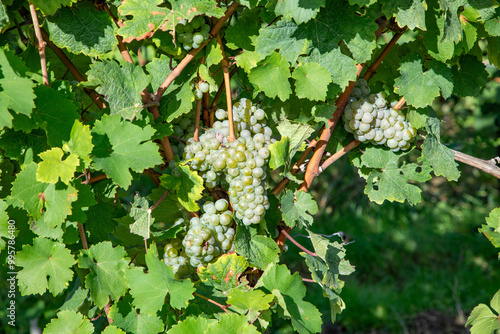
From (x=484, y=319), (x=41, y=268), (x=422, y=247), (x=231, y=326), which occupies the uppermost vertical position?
(x=41, y=268)

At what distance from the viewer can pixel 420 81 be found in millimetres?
1102

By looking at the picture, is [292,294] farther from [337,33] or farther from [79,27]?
[79,27]

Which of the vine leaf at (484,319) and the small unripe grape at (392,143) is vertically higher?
the small unripe grape at (392,143)

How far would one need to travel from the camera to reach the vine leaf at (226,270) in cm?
111

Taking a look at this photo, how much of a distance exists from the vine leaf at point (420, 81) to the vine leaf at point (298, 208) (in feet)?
1.14

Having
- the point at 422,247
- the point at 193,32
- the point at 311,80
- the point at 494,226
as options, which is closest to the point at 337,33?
the point at 311,80

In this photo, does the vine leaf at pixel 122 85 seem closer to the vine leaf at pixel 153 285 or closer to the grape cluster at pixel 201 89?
the grape cluster at pixel 201 89

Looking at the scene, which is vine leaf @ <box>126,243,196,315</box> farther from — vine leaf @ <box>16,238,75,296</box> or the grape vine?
vine leaf @ <box>16,238,75,296</box>

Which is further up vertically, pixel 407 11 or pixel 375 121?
pixel 407 11

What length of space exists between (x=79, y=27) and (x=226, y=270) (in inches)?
A: 26.8

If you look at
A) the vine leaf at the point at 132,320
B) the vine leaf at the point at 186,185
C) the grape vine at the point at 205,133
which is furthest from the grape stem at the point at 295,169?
the vine leaf at the point at 132,320

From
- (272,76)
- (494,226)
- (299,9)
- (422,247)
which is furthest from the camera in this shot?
(422,247)

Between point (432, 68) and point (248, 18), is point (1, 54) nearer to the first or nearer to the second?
point (248, 18)

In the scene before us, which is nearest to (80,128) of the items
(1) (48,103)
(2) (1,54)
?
(1) (48,103)
